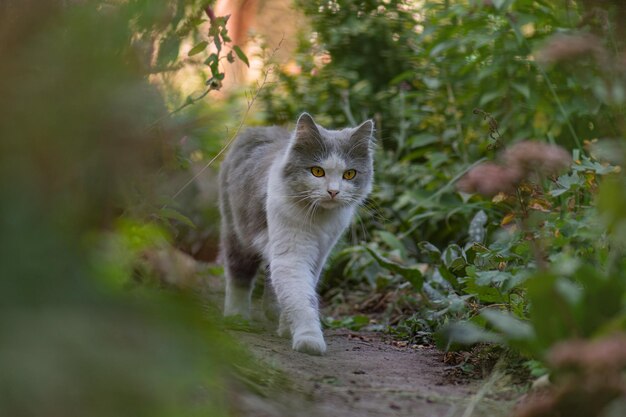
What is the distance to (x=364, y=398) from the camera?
2.14 m

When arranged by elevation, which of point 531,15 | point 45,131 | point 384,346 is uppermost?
point 45,131

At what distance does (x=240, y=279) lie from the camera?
4.00 metres

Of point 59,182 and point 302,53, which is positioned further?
point 302,53

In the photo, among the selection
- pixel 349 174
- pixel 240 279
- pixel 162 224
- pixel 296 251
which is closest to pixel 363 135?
pixel 349 174

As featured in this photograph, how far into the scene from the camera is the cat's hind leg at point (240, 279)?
13.0 feet

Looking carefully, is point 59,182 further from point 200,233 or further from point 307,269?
point 200,233

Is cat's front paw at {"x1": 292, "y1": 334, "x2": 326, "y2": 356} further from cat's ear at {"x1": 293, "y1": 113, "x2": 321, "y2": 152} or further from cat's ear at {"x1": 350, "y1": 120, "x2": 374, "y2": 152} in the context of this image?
cat's ear at {"x1": 350, "y1": 120, "x2": 374, "y2": 152}

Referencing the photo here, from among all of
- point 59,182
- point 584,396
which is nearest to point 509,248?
point 584,396

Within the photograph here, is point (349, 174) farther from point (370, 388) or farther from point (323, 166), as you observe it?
point (370, 388)

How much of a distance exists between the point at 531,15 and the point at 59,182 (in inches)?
146

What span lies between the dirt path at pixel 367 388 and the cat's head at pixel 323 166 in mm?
799

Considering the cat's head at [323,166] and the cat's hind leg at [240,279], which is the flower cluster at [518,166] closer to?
the cat's head at [323,166]

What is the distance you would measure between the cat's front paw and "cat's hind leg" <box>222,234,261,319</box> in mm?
992

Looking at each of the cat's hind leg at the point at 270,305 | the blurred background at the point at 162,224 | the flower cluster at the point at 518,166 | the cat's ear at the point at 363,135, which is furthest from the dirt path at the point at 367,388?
the cat's ear at the point at 363,135
